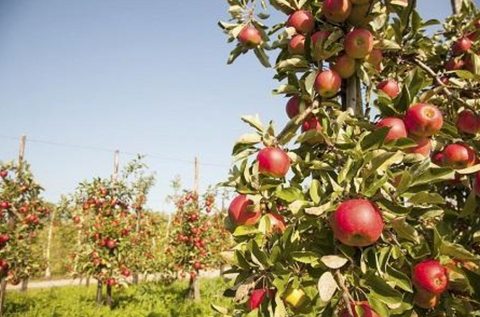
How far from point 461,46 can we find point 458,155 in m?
1.21

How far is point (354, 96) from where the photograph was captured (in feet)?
5.74

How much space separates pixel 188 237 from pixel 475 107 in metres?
12.0

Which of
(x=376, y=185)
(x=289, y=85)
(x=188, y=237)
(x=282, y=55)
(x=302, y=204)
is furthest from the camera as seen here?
(x=188, y=237)

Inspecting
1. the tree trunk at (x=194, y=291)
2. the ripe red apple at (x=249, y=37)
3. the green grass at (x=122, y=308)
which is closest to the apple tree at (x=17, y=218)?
the green grass at (x=122, y=308)

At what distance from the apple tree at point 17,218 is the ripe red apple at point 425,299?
9.98 meters

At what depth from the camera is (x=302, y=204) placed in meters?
1.35

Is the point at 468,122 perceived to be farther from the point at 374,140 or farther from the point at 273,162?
the point at 273,162

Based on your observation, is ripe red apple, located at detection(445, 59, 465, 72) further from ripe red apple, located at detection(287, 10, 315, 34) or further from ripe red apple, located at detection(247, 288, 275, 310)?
ripe red apple, located at detection(247, 288, 275, 310)

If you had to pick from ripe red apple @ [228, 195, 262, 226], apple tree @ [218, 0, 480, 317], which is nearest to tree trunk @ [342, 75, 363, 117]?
apple tree @ [218, 0, 480, 317]

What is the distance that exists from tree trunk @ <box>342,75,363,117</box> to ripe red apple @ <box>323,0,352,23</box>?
29 centimetres

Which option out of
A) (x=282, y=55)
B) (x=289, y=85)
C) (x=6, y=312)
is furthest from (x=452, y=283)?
(x=6, y=312)

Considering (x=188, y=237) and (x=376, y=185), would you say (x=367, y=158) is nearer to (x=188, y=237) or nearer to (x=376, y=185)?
(x=376, y=185)

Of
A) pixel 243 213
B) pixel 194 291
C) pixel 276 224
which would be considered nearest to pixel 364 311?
pixel 276 224

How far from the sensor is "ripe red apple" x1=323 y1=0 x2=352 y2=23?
1.61m
